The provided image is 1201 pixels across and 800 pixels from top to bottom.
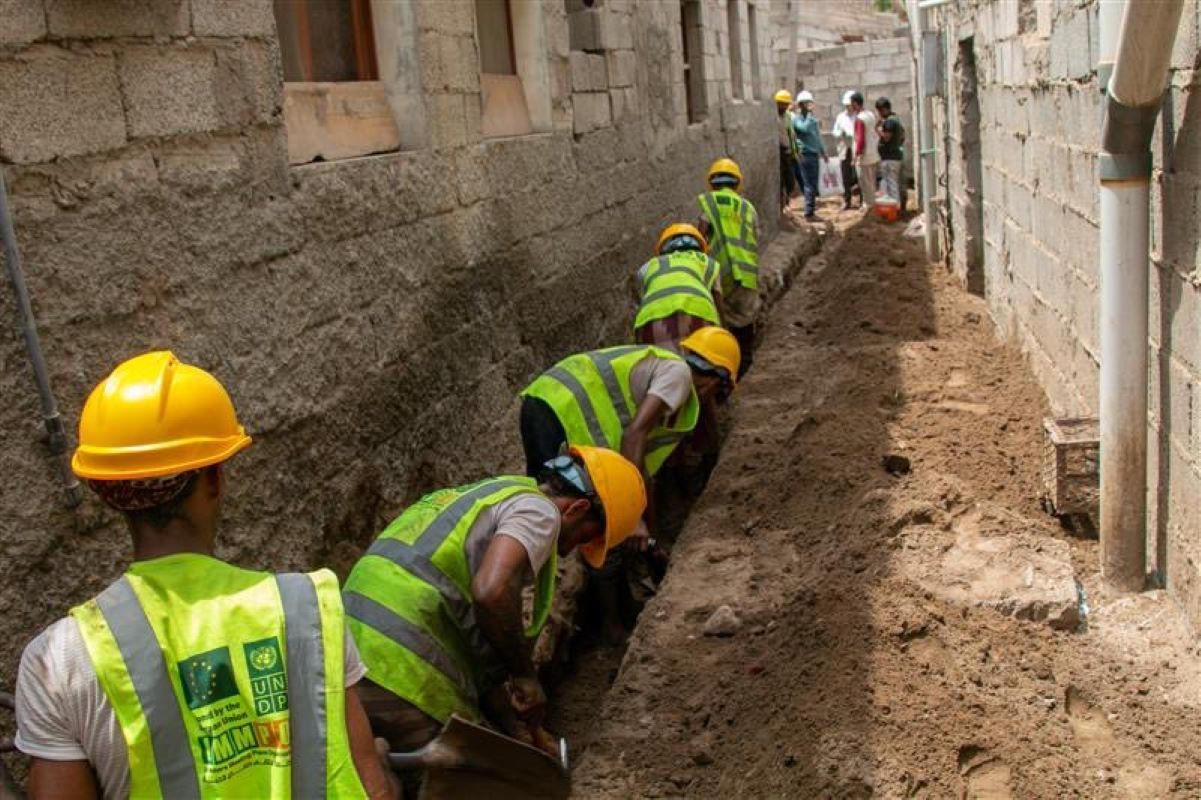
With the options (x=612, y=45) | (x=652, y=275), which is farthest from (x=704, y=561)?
(x=612, y=45)

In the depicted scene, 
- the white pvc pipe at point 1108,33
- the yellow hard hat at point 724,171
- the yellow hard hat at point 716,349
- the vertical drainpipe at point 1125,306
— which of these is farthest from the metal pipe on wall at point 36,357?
the yellow hard hat at point 724,171

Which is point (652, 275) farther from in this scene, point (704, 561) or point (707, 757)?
point (707, 757)

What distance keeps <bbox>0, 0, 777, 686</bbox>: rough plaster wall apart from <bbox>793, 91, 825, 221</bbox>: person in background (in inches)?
460

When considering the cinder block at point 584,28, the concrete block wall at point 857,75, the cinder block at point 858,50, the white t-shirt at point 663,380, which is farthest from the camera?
the cinder block at point 858,50

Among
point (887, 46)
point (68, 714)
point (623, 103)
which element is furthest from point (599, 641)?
point (887, 46)

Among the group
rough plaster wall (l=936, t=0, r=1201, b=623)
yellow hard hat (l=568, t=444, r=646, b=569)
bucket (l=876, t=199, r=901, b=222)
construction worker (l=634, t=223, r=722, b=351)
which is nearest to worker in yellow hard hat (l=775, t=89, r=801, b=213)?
bucket (l=876, t=199, r=901, b=222)

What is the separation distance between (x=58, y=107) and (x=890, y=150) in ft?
48.5

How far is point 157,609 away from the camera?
195 centimetres

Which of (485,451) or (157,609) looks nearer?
(157,609)

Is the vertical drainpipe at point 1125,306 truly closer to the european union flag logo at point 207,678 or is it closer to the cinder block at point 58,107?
the cinder block at point 58,107

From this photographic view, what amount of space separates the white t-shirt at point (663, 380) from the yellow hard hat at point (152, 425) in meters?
3.03

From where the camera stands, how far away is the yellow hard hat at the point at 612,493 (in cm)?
369

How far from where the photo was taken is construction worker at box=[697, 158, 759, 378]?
8703 millimetres

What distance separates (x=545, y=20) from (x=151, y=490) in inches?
220
